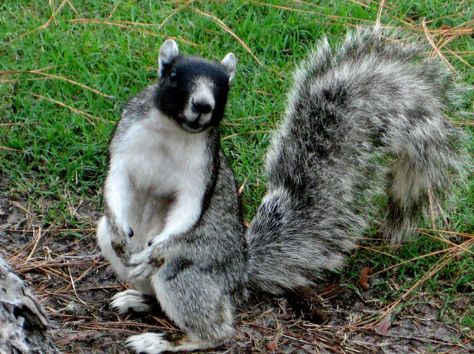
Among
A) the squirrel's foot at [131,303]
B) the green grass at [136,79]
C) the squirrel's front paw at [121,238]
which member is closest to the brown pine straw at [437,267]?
the green grass at [136,79]

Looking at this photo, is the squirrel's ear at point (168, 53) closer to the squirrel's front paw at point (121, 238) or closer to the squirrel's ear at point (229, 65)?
the squirrel's ear at point (229, 65)

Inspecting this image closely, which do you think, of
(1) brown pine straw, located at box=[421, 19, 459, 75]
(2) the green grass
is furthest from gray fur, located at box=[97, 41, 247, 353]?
(1) brown pine straw, located at box=[421, 19, 459, 75]

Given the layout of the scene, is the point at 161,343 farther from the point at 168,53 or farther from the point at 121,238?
the point at 168,53

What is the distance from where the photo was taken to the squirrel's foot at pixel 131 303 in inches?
134

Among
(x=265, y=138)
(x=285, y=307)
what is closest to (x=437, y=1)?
(x=265, y=138)

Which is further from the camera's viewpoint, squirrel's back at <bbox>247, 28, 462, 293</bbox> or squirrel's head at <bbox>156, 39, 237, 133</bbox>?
squirrel's back at <bbox>247, 28, 462, 293</bbox>

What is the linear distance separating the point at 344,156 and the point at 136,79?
1306 millimetres

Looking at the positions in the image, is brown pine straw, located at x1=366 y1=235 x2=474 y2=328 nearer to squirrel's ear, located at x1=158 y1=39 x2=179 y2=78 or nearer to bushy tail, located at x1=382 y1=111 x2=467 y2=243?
bushy tail, located at x1=382 y1=111 x2=467 y2=243

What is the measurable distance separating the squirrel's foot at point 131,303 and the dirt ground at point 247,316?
29 mm

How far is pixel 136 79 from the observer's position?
4.35 metres

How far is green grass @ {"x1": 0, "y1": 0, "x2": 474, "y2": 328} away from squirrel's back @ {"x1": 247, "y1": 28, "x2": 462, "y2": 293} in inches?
11.0

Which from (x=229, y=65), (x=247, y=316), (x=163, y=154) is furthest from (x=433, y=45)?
(x=163, y=154)

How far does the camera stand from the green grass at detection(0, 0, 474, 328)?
383 centimetres

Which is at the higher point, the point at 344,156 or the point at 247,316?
the point at 344,156
